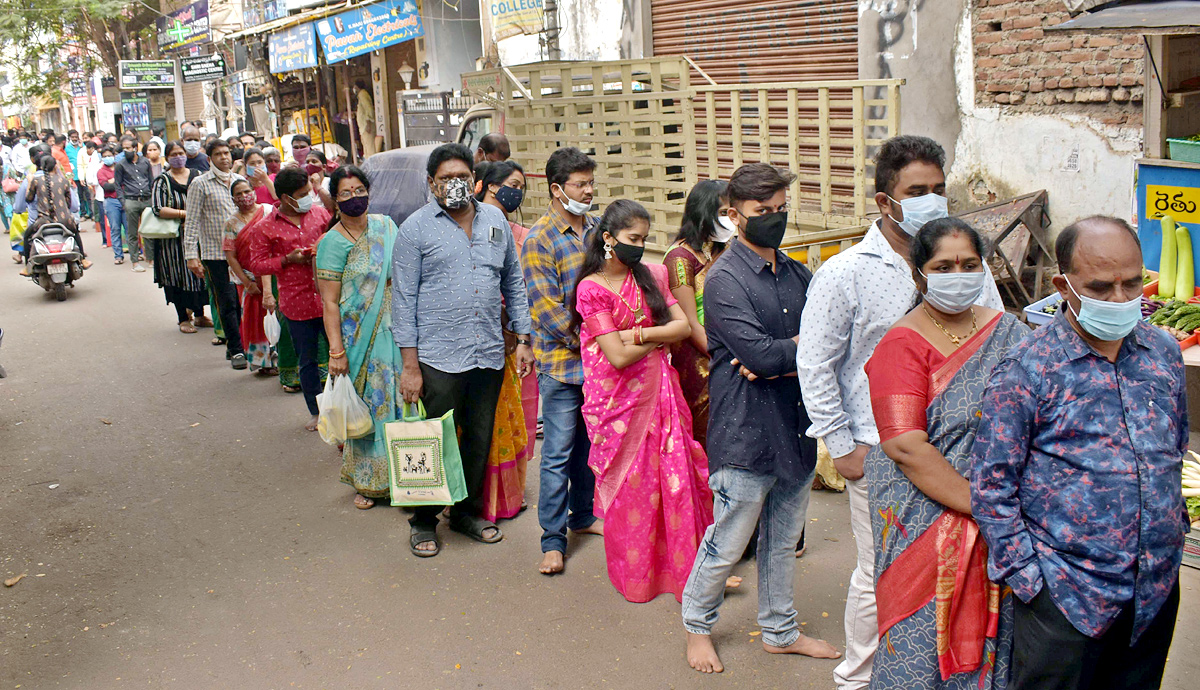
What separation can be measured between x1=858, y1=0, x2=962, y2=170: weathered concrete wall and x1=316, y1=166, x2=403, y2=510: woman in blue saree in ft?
16.6

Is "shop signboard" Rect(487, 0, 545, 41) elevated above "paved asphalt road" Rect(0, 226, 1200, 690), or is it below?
above

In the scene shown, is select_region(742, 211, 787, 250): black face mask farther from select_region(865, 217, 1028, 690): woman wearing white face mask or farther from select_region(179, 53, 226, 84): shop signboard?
select_region(179, 53, 226, 84): shop signboard

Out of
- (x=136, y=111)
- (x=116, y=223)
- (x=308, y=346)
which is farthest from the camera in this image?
(x=136, y=111)

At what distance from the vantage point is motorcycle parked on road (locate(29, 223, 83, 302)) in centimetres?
1280

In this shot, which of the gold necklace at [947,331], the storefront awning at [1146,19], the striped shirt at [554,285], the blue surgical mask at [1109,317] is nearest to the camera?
the blue surgical mask at [1109,317]

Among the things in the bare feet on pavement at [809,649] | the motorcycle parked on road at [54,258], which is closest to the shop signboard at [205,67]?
the motorcycle parked on road at [54,258]

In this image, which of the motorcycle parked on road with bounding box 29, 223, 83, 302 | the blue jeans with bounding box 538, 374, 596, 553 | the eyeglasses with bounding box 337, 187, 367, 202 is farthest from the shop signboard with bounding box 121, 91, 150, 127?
the blue jeans with bounding box 538, 374, 596, 553

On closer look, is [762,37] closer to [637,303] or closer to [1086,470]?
[637,303]

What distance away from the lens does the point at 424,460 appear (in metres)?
4.73

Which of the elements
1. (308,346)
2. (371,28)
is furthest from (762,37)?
(371,28)

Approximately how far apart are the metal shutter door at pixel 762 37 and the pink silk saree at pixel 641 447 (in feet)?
20.6

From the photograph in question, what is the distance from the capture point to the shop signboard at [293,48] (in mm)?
20609

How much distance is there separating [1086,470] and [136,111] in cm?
3279

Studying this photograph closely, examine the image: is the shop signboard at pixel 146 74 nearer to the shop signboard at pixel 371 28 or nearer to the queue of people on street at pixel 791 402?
the shop signboard at pixel 371 28
